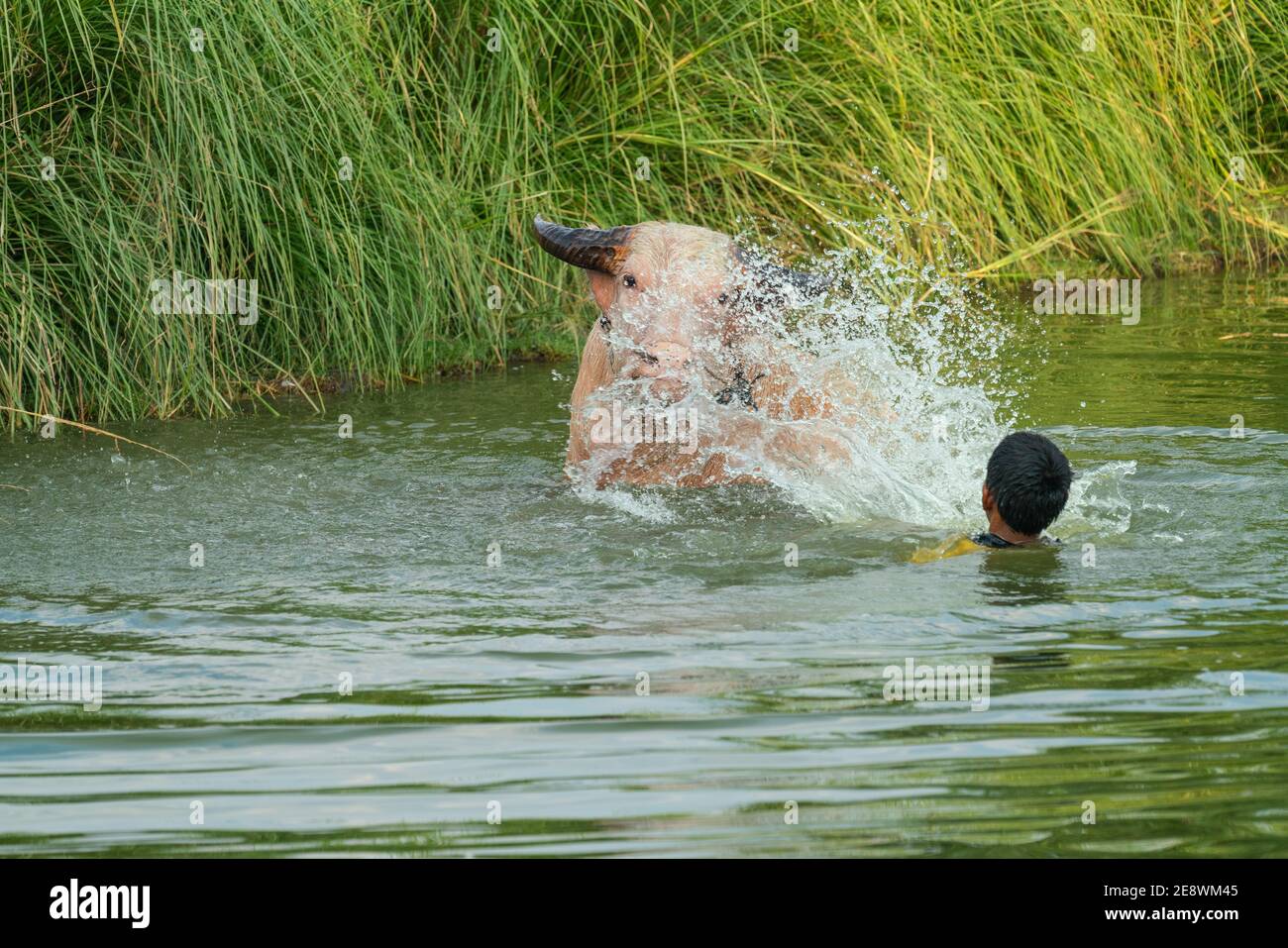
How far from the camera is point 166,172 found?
9.25 meters

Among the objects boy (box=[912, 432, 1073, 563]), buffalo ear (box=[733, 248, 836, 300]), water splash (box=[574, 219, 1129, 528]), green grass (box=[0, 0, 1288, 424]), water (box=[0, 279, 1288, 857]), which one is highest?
green grass (box=[0, 0, 1288, 424])

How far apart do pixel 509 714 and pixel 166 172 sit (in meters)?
5.60

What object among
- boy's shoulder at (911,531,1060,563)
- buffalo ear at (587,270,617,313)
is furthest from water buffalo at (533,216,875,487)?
boy's shoulder at (911,531,1060,563)

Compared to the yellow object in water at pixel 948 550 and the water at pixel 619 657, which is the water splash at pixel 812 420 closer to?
the water at pixel 619 657

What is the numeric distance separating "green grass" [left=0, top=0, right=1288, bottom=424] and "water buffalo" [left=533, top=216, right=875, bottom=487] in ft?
8.01

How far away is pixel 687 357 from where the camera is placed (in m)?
7.41

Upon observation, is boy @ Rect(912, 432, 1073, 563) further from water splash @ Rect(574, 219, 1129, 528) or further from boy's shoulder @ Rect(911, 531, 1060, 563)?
water splash @ Rect(574, 219, 1129, 528)

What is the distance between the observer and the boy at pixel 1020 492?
620 cm

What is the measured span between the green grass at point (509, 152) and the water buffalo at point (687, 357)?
2.44 metres

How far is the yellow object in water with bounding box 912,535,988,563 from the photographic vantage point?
620 centimetres

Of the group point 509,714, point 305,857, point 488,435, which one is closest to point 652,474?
point 488,435

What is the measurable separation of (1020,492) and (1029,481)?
5 cm

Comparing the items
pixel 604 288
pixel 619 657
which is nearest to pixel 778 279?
pixel 604 288

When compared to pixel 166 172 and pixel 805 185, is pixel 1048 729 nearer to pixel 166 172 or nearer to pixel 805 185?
pixel 166 172
